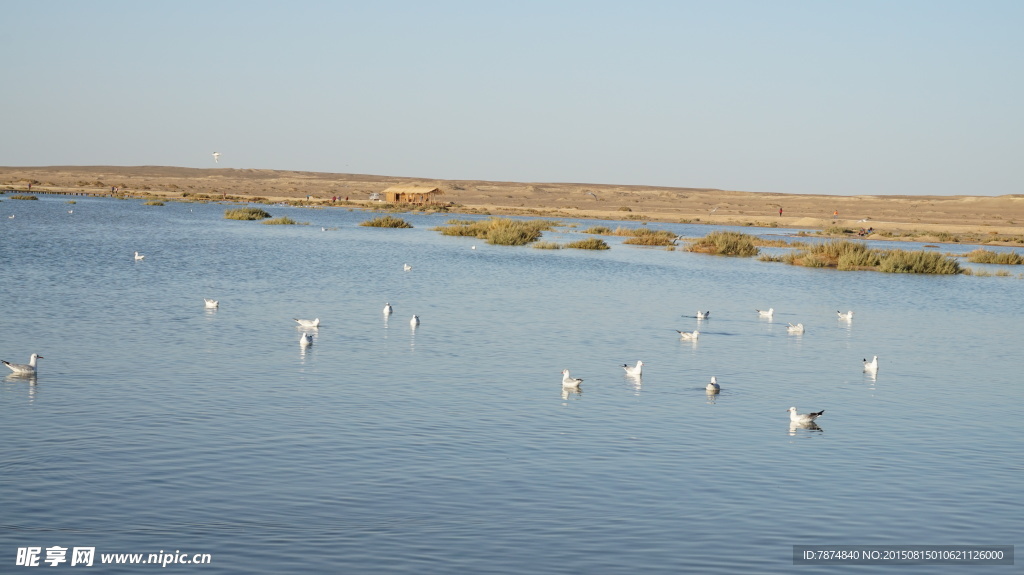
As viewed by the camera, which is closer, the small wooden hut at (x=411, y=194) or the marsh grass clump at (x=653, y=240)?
the marsh grass clump at (x=653, y=240)

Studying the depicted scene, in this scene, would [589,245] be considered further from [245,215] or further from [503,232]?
[245,215]

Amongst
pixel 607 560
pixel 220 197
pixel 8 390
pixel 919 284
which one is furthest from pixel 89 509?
pixel 220 197

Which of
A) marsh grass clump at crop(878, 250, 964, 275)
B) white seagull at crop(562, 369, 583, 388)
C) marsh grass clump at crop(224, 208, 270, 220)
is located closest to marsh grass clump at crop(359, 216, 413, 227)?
marsh grass clump at crop(224, 208, 270, 220)

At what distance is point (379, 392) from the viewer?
16.7m

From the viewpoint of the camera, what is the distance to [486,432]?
14.1 m

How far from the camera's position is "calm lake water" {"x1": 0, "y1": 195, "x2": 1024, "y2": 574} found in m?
9.84

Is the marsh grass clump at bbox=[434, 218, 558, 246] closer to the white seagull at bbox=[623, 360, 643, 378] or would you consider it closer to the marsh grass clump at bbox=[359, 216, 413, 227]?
the marsh grass clump at bbox=[359, 216, 413, 227]

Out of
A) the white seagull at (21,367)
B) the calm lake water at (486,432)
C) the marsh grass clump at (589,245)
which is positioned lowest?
the calm lake water at (486,432)

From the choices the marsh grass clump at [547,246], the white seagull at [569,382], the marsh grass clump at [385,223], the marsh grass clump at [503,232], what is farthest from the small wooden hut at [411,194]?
the white seagull at [569,382]

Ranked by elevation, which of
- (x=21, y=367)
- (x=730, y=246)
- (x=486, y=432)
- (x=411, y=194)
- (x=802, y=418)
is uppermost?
(x=411, y=194)

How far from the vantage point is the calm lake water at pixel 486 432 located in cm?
984

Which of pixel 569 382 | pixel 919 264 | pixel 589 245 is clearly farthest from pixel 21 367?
pixel 589 245

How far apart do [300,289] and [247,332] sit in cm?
962

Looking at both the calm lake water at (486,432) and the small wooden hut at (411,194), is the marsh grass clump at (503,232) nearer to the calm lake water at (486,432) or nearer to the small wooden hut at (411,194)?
the calm lake water at (486,432)
